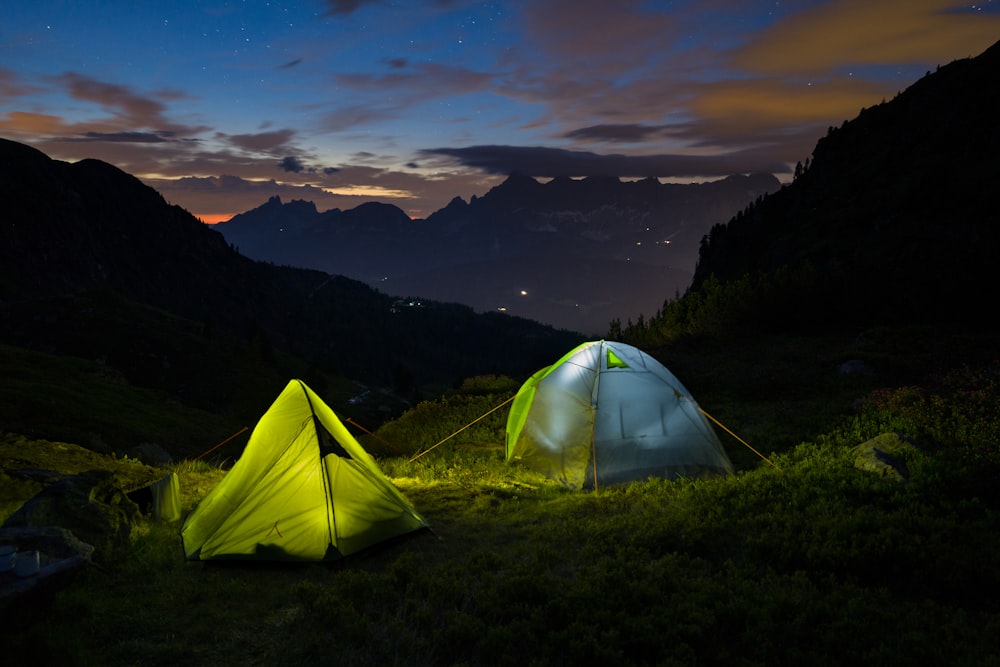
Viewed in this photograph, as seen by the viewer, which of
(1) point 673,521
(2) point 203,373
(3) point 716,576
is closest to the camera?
(3) point 716,576

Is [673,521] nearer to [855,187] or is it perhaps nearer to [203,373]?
[855,187]

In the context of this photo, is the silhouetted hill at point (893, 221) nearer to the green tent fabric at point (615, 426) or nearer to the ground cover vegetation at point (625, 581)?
the ground cover vegetation at point (625, 581)

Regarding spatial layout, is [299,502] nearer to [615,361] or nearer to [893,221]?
[615,361]

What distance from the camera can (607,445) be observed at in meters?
13.4

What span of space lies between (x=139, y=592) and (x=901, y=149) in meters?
107

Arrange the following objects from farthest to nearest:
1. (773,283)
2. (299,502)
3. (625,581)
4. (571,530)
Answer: (773,283) < (571,530) < (299,502) < (625,581)

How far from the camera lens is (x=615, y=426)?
13.5m

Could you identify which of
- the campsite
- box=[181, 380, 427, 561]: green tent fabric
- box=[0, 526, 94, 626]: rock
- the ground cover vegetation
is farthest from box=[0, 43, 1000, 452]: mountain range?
box=[0, 526, 94, 626]: rock

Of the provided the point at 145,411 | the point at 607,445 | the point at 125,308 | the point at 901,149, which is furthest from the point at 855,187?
the point at 125,308

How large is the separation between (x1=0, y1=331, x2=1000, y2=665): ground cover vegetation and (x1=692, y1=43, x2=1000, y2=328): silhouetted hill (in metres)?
20.0

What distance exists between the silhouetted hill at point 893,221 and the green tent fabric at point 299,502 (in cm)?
2931

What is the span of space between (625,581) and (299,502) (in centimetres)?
553

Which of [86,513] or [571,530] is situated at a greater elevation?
[86,513]

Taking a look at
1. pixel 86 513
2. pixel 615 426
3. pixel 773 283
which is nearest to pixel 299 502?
pixel 86 513
